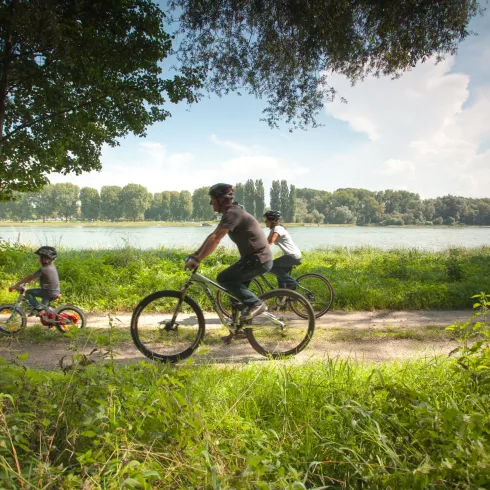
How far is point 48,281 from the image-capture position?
5.94 metres

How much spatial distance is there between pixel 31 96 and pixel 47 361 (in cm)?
1004

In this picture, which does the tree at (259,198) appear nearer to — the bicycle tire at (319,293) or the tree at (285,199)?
the tree at (285,199)

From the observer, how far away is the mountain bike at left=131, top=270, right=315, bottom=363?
4648 millimetres

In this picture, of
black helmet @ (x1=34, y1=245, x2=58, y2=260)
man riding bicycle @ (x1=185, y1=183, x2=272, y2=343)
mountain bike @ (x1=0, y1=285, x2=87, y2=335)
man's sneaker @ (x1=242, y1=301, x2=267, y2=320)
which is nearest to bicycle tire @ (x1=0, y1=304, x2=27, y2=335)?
mountain bike @ (x1=0, y1=285, x2=87, y2=335)

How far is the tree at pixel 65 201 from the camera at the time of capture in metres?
67.2

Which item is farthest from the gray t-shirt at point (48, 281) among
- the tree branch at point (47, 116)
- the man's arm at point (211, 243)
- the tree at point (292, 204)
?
the tree at point (292, 204)

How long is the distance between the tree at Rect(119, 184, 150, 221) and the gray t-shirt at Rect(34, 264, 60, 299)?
6350 cm

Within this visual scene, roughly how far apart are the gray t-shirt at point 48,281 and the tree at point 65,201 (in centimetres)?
6952

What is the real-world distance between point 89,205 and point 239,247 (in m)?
75.5

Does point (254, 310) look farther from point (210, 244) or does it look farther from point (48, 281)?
point (48, 281)

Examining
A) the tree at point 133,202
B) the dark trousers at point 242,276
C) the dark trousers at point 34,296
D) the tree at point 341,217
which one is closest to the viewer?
the dark trousers at point 242,276

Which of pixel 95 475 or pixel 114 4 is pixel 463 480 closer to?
pixel 95 475

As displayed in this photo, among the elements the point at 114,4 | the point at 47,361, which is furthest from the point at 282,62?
the point at 47,361

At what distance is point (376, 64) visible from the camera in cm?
1075
